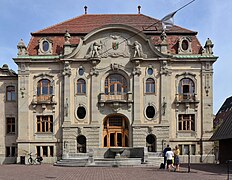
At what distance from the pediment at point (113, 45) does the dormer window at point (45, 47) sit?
275 centimetres

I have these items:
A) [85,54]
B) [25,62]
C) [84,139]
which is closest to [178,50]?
[85,54]

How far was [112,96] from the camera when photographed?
42344mm

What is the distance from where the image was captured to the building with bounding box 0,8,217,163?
1658 inches

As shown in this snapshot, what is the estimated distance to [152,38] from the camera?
44344 mm

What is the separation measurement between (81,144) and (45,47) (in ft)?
37.2

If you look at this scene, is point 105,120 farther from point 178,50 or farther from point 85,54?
point 178,50

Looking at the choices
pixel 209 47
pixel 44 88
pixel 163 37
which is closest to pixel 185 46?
pixel 209 47

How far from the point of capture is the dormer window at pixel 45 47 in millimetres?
43938

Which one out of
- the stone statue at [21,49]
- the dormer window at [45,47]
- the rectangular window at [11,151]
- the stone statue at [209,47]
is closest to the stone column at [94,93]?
the dormer window at [45,47]

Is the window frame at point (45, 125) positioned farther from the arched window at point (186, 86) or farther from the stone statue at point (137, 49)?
the arched window at point (186, 86)

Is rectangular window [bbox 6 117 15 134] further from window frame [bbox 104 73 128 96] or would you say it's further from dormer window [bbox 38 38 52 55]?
window frame [bbox 104 73 128 96]

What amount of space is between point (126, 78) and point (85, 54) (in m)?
5.07

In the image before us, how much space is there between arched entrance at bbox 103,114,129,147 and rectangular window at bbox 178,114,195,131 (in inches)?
223

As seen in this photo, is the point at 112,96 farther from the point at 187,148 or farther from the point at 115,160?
the point at 115,160
